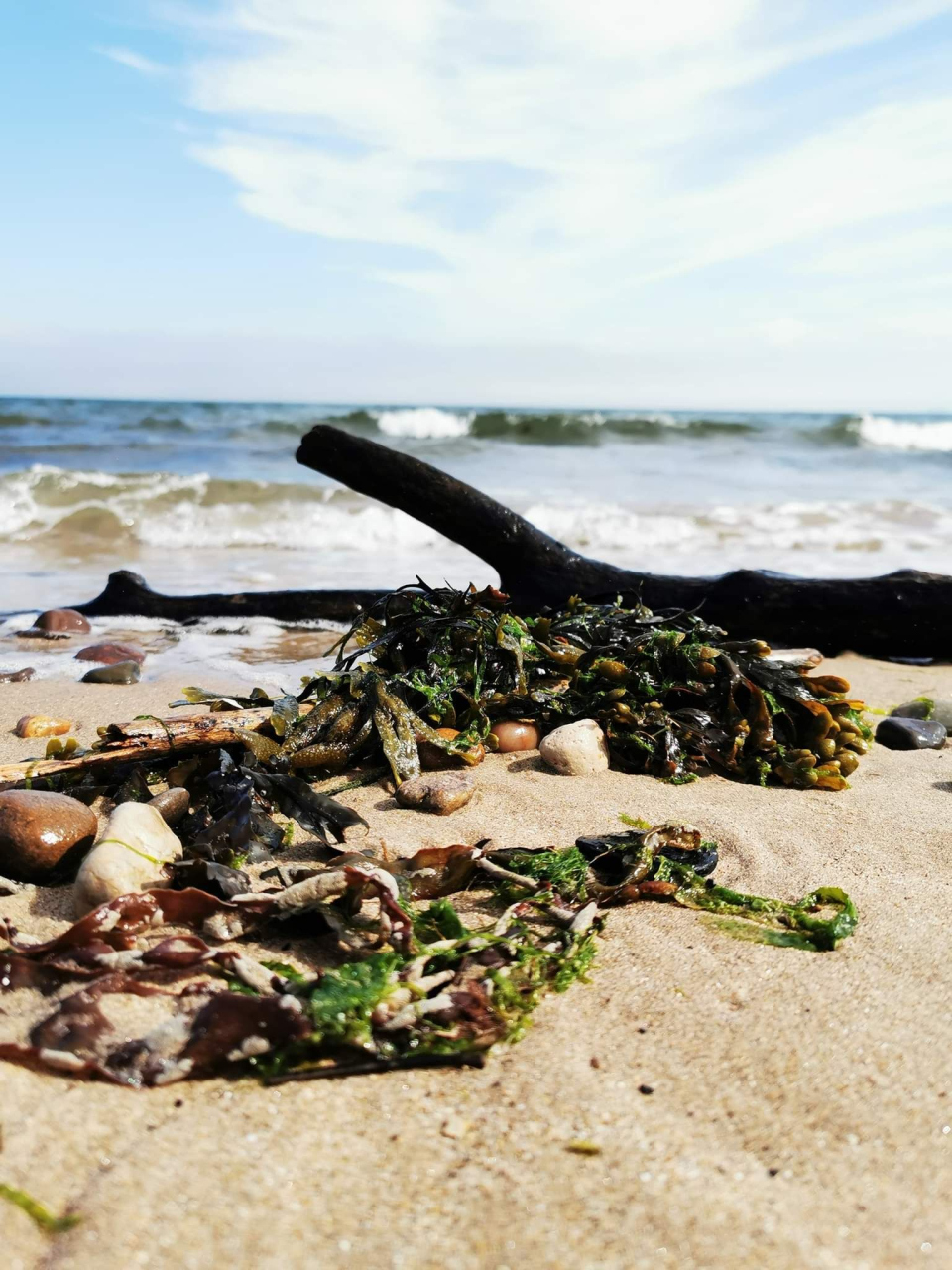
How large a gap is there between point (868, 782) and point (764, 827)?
75 centimetres

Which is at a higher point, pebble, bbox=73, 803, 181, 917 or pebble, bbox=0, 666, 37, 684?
pebble, bbox=73, 803, 181, 917

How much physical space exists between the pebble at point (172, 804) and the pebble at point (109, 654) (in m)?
2.78

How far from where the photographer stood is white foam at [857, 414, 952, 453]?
3066 centimetres

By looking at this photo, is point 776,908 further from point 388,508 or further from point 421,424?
point 421,424

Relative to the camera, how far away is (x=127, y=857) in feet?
7.06

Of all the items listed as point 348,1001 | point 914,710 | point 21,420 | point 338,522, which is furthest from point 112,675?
point 21,420

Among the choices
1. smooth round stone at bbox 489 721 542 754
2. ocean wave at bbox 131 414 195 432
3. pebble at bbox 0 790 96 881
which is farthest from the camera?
ocean wave at bbox 131 414 195 432

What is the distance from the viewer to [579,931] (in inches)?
80.9

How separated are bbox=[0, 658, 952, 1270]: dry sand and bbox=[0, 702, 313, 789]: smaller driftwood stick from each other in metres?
0.72

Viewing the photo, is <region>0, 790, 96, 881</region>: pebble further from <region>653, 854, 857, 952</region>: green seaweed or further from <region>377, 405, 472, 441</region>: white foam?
<region>377, 405, 472, 441</region>: white foam

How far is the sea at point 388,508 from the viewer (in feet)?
31.4

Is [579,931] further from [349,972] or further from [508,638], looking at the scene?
[508,638]

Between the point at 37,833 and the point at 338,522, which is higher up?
the point at 338,522

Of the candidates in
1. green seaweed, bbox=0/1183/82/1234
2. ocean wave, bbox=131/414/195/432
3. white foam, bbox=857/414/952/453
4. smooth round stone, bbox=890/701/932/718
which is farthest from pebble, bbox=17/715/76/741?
white foam, bbox=857/414/952/453
